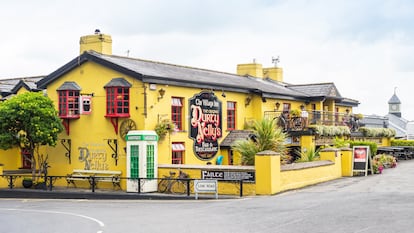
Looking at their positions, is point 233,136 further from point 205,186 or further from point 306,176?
point 205,186

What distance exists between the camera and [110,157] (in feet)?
97.5

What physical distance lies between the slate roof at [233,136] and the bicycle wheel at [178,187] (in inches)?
285

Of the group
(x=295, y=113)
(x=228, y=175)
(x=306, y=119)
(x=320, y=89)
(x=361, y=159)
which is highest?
(x=320, y=89)

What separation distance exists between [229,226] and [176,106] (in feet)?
50.3

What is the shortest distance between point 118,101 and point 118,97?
0.19m

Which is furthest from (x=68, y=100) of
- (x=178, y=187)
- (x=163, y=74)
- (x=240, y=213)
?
(x=240, y=213)

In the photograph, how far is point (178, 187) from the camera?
85.8 ft

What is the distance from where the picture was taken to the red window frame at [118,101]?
2898cm

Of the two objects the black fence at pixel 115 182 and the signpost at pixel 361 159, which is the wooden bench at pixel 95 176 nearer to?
the black fence at pixel 115 182

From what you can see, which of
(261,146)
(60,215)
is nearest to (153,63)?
(261,146)

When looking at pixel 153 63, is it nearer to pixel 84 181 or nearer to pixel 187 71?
pixel 187 71

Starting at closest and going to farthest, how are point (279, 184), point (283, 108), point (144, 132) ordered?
1. point (279, 184)
2. point (144, 132)
3. point (283, 108)

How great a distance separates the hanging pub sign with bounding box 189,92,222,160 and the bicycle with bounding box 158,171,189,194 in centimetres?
490

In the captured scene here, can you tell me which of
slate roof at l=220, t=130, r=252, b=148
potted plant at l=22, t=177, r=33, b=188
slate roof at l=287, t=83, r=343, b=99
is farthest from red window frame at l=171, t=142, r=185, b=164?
slate roof at l=287, t=83, r=343, b=99
